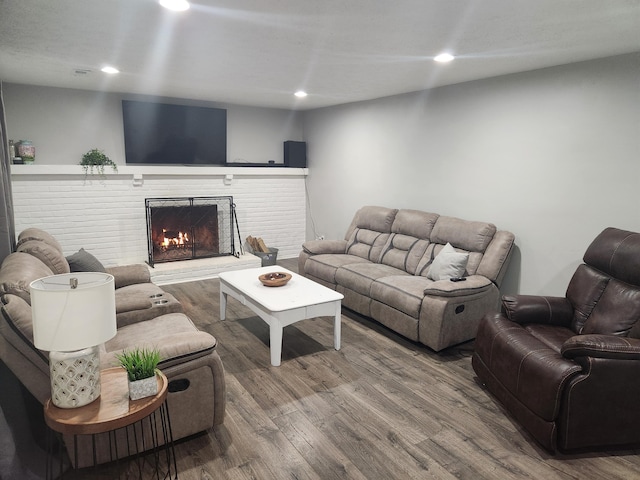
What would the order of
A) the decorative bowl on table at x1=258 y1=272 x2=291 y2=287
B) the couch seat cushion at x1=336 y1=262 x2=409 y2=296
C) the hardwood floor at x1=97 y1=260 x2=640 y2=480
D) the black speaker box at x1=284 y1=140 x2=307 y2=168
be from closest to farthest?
the hardwood floor at x1=97 y1=260 x2=640 y2=480 → the decorative bowl on table at x1=258 y1=272 x2=291 y2=287 → the couch seat cushion at x1=336 y1=262 x2=409 y2=296 → the black speaker box at x1=284 y1=140 x2=307 y2=168

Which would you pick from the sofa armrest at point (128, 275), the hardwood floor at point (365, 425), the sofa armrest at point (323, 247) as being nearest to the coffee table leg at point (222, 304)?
the hardwood floor at point (365, 425)

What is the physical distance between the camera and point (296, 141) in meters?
6.75

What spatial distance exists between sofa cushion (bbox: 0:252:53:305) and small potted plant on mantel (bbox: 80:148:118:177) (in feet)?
9.46

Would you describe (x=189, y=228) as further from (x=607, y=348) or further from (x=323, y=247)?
(x=607, y=348)

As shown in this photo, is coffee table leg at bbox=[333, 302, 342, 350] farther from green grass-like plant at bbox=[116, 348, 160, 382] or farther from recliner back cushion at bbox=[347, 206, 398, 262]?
green grass-like plant at bbox=[116, 348, 160, 382]

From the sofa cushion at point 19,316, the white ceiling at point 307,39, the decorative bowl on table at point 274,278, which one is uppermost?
the white ceiling at point 307,39

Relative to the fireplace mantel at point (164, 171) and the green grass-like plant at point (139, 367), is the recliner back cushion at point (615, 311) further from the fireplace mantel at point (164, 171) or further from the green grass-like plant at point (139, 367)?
the fireplace mantel at point (164, 171)

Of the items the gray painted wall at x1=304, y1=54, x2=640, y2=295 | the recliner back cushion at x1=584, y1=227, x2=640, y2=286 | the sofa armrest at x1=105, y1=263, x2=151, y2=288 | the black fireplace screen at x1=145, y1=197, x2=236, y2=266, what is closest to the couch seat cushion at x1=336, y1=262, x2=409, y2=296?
the gray painted wall at x1=304, y1=54, x2=640, y2=295

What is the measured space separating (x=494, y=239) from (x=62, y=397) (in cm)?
→ 346

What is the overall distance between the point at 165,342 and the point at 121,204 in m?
3.82

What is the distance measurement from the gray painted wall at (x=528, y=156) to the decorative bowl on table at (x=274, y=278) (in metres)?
2.02

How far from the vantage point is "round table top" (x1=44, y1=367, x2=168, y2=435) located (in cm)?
154

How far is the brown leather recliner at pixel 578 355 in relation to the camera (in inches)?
84.8

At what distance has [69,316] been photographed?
1.51 meters
